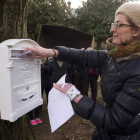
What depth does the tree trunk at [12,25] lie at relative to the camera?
5.01 feet

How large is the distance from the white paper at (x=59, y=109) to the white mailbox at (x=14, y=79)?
285mm

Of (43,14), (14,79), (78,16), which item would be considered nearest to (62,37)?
(14,79)

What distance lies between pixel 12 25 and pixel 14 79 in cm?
71

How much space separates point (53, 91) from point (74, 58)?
371mm

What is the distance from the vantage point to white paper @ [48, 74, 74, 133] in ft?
3.61

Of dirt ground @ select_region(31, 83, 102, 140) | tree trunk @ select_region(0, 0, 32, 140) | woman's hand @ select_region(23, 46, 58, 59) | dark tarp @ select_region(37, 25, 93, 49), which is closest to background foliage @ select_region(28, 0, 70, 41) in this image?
dark tarp @ select_region(37, 25, 93, 49)

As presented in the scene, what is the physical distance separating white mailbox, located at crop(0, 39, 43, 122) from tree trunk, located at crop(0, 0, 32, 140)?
0.37 metres

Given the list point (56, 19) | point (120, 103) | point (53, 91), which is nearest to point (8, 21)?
point (53, 91)

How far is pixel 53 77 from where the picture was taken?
389cm

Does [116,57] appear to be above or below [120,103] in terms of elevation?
above

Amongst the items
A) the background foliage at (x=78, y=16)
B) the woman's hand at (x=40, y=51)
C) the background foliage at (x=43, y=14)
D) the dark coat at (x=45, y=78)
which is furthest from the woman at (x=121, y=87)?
the background foliage at (x=43, y=14)

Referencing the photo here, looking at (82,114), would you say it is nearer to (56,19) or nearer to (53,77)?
(53,77)

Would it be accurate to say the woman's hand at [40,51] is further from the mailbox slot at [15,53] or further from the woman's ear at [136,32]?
the woman's ear at [136,32]

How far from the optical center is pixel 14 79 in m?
1.23
